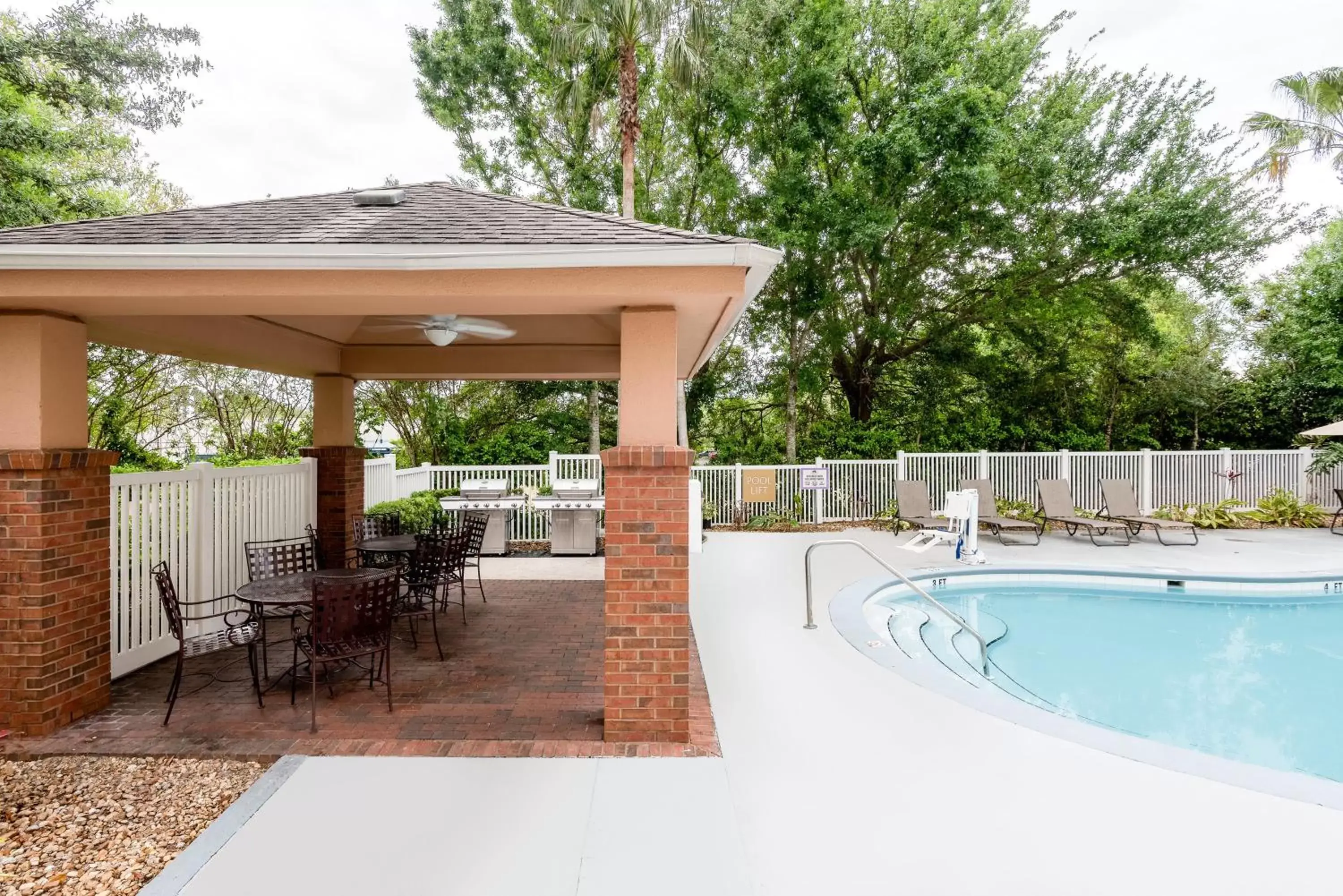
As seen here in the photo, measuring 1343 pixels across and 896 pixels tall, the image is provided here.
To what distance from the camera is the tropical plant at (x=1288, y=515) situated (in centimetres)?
1273

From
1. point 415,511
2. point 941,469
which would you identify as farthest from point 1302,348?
point 415,511

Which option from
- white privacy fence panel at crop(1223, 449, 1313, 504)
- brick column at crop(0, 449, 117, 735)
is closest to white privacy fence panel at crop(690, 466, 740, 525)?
brick column at crop(0, 449, 117, 735)

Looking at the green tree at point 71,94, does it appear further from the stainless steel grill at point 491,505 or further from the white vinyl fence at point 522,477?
the stainless steel grill at point 491,505

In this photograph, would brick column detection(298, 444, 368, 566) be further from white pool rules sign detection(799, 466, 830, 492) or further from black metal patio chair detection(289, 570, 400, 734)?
white pool rules sign detection(799, 466, 830, 492)

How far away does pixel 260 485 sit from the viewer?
616 centimetres

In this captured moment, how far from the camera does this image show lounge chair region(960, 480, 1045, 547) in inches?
421

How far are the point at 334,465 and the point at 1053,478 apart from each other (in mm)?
13783

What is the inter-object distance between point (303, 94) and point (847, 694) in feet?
94.2

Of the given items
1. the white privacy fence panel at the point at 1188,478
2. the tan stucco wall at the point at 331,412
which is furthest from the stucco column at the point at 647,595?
the white privacy fence panel at the point at 1188,478

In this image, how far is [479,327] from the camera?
5.06 meters

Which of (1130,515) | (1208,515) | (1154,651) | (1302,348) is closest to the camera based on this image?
(1154,651)

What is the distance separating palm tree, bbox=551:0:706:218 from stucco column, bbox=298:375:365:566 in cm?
649

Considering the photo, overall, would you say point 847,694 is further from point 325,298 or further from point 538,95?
point 538,95

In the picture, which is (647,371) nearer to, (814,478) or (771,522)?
(814,478)
